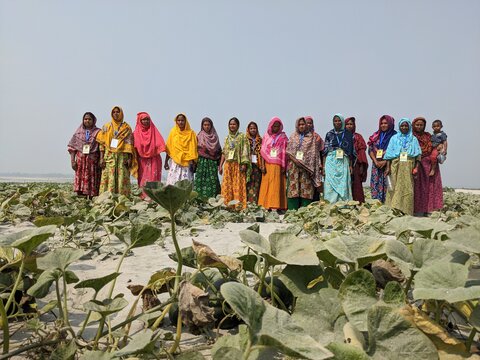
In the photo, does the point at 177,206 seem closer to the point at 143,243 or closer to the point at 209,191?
the point at 143,243

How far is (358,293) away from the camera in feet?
2.93

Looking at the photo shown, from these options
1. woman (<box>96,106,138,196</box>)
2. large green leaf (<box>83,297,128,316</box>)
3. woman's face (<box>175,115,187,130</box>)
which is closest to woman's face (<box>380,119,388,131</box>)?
woman's face (<box>175,115,187,130</box>)

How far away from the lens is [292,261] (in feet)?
3.37

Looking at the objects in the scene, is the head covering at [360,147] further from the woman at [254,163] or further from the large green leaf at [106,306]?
the large green leaf at [106,306]

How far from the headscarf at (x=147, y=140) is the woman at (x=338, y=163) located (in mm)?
3119

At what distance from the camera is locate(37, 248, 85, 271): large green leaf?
1095mm

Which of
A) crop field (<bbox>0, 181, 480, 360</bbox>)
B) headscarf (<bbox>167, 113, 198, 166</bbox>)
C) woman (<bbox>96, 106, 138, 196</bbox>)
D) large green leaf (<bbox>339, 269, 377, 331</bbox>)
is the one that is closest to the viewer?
crop field (<bbox>0, 181, 480, 360</bbox>)

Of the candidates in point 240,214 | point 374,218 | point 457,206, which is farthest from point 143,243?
point 457,206

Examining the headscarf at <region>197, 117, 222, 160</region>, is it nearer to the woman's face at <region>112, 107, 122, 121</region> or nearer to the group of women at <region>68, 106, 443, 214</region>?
the group of women at <region>68, 106, 443, 214</region>

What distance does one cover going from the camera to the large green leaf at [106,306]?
2.89 ft

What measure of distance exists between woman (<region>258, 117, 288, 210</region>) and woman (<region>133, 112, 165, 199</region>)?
1990 mm

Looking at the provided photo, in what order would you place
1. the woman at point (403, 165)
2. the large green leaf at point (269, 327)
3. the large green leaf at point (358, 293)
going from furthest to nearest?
the woman at point (403, 165) < the large green leaf at point (358, 293) < the large green leaf at point (269, 327)

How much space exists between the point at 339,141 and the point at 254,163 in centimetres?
159

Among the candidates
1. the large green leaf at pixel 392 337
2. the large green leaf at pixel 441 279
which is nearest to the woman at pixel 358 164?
A: the large green leaf at pixel 441 279
